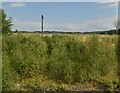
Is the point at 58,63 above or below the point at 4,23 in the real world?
below

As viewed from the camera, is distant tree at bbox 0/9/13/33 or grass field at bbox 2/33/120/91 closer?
grass field at bbox 2/33/120/91

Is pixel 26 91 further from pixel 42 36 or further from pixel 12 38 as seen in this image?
pixel 42 36

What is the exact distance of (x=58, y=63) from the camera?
9.89 meters

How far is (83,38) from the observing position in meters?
11.9

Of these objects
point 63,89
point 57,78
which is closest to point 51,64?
point 57,78

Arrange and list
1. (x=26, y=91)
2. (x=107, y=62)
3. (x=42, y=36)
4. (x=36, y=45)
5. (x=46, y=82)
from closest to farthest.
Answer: (x=26, y=91), (x=46, y=82), (x=107, y=62), (x=36, y=45), (x=42, y=36)

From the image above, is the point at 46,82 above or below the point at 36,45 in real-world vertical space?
below

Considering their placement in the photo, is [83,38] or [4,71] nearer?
[4,71]

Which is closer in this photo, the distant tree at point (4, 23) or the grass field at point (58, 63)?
the grass field at point (58, 63)

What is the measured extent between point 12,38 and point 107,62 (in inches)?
118

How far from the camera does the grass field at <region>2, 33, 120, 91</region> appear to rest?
931cm

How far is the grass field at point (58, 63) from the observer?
A: 9312mm

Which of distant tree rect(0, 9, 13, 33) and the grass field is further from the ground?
distant tree rect(0, 9, 13, 33)

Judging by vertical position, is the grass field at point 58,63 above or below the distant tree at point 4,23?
below
